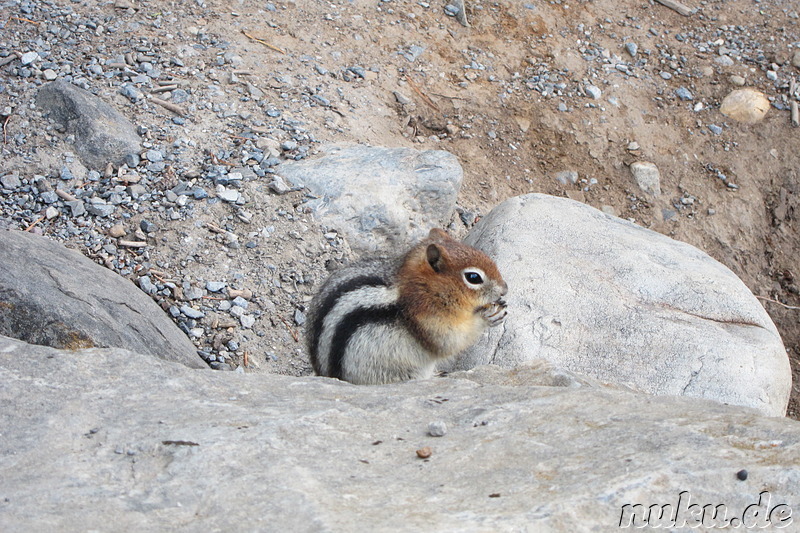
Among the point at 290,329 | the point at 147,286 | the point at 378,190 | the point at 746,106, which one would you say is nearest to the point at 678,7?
the point at 746,106

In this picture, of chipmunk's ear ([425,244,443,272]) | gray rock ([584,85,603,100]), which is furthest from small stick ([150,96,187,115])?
gray rock ([584,85,603,100])

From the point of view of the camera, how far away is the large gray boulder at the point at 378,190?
6816mm

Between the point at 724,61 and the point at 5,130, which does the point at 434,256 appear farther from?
the point at 724,61

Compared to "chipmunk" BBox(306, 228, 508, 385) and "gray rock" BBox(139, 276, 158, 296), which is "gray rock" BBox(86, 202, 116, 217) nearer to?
"gray rock" BBox(139, 276, 158, 296)

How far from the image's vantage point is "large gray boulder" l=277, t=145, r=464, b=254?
22.4 ft

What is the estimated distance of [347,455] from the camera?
2.87 metres

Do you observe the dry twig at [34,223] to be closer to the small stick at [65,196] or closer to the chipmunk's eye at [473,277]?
the small stick at [65,196]

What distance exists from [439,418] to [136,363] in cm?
136

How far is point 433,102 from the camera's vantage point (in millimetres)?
8977

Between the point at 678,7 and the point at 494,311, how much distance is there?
7492 mm

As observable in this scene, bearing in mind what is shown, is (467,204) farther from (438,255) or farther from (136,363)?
(136,363)

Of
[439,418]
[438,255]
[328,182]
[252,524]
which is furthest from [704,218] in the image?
[252,524]

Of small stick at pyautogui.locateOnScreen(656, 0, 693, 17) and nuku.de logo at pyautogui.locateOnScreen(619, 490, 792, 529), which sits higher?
nuku.de logo at pyautogui.locateOnScreen(619, 490, 792, 529)

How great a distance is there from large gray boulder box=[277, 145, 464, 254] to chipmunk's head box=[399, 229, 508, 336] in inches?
74.1
